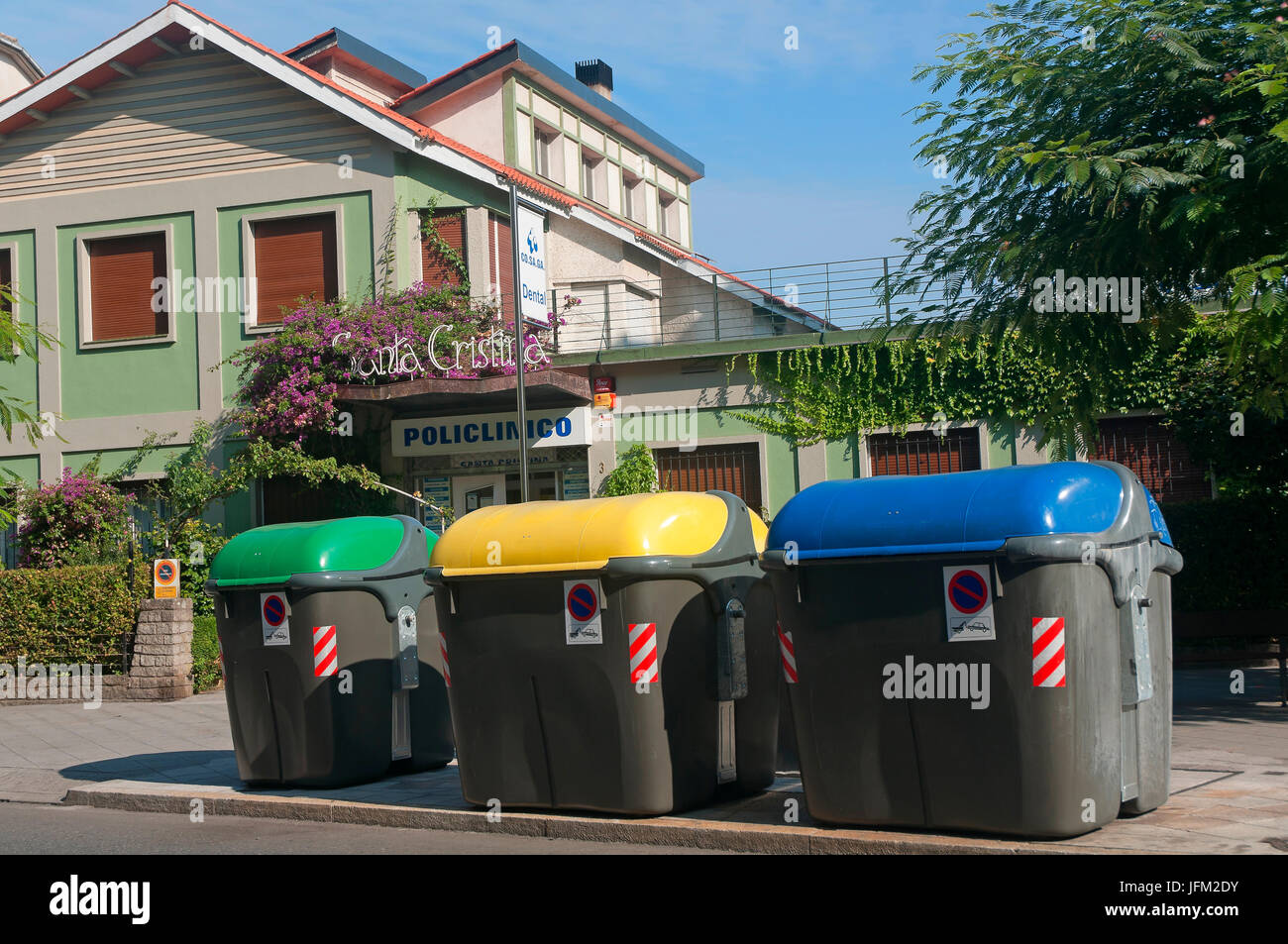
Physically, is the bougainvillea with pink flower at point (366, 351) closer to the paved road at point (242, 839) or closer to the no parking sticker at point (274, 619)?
the no parking sticker at point (274, 619)

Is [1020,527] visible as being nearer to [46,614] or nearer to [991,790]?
[991,790]

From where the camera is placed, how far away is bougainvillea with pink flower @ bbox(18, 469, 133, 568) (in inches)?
811

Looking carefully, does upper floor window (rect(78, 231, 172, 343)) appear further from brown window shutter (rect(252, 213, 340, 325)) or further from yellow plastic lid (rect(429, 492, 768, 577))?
yellow plastic lid (rect(429, 492, 768, 577))

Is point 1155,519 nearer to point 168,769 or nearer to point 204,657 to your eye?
point 168,769

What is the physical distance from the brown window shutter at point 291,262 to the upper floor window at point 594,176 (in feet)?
27.9

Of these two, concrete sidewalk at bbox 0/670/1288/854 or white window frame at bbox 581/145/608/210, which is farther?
white window frame at bbox 581/145/608/210

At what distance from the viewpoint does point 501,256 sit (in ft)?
69.9

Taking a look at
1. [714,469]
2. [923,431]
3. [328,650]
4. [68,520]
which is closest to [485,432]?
[714,469]

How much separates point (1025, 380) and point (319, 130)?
36.8 ft

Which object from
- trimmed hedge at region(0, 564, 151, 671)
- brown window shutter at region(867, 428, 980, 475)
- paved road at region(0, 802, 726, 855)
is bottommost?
paved road at region(0, 802, 726, 855)

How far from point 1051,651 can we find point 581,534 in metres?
2.73

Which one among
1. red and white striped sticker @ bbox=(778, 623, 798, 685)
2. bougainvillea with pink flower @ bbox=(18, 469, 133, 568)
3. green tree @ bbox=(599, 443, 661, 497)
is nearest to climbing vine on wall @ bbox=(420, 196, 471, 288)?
green tree @ bbox=(599, 443, 661, 497)

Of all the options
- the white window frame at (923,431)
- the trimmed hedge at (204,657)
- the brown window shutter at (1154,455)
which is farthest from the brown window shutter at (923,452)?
the trimmed hedge at (204,657)

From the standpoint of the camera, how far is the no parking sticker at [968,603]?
653 centimetres
